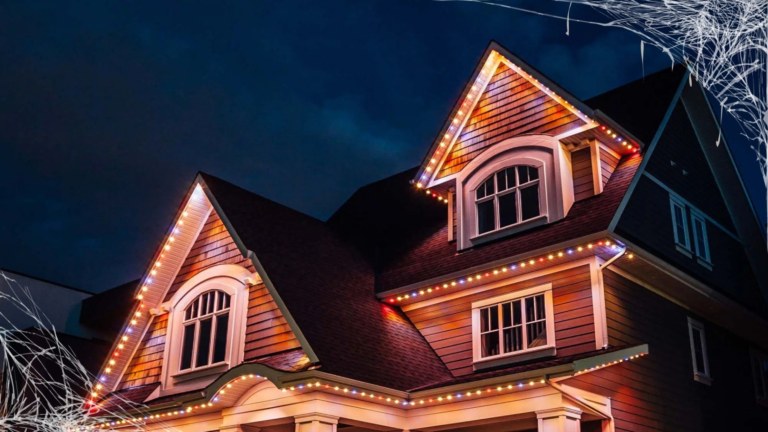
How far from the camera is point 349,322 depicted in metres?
14.0

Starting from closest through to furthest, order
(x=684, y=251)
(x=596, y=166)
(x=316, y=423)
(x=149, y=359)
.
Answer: (x=316, y=423) → (x=596, y=166) → (x=684, y=251) → (x=149, y=359)

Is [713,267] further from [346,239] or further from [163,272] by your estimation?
[163,272]

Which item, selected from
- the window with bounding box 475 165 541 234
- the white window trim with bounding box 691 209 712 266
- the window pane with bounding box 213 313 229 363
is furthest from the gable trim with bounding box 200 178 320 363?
the white window trim with bounding box 691 209 712 266

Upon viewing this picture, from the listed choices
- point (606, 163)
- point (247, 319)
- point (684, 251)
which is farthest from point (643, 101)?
point (247, 319)

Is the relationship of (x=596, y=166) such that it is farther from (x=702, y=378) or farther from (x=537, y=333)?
(x=702, y=378)

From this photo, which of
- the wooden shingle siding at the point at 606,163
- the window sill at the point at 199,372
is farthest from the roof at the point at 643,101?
the window sill at the point at 199,372

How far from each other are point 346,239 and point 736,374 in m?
8.22

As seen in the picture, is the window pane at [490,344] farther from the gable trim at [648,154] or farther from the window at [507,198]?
the gable trim at [648,154]

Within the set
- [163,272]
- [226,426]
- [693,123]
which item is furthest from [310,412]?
[693,123]

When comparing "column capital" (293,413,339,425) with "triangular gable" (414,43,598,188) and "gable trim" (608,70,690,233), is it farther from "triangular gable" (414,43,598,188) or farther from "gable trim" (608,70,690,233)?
"triangular gable" (414,43,598,188)

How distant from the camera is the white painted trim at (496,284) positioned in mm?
12938

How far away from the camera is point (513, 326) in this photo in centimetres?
1354

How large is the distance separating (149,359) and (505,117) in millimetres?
8567

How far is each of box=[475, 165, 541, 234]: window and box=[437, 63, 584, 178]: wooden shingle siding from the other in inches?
29.1
